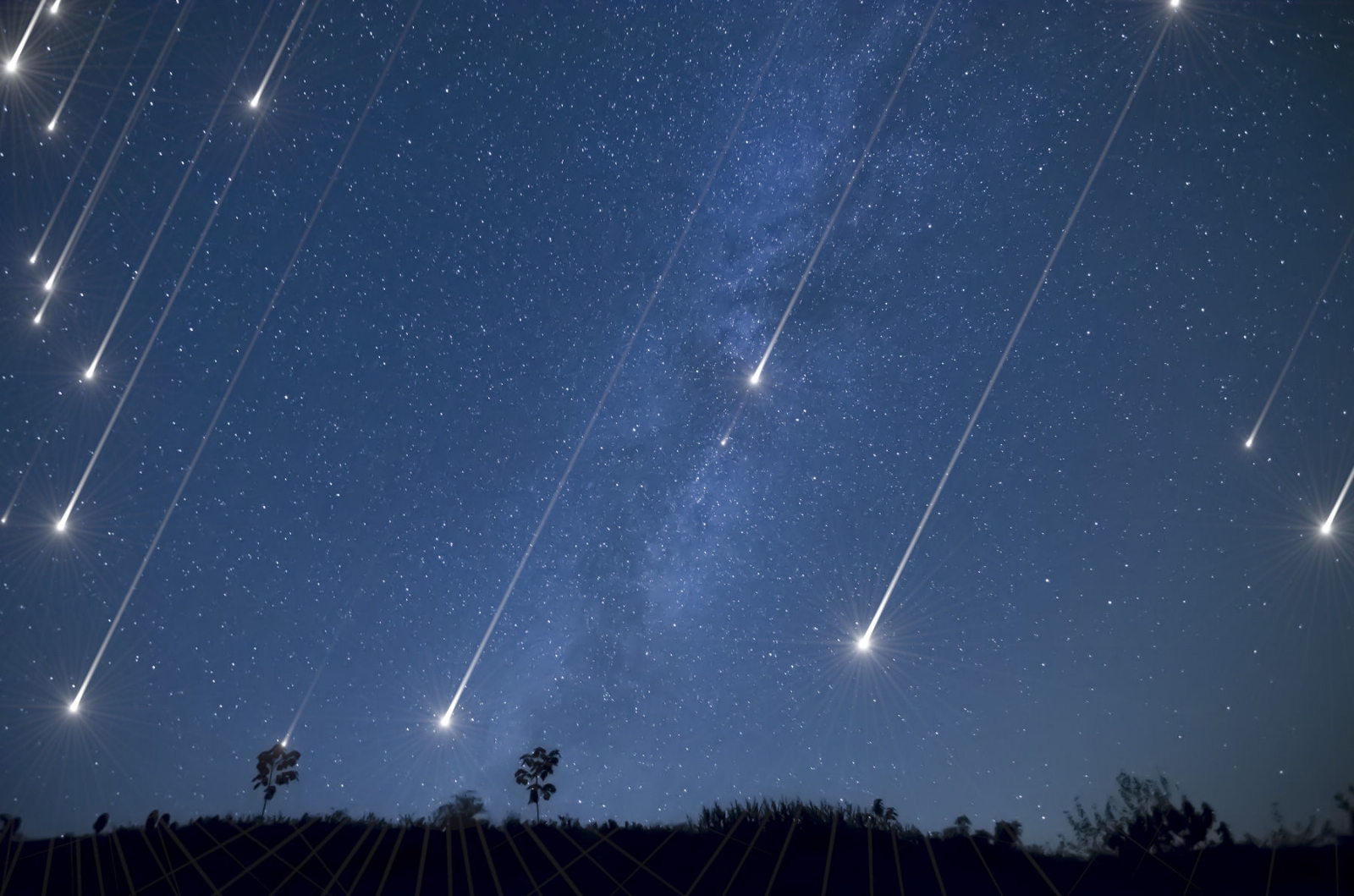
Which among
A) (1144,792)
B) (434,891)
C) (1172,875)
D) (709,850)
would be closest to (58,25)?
(434,891)

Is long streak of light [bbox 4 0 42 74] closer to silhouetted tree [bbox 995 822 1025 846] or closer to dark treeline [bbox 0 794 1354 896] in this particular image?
dark treeline [bbox 0 794 1354 896]

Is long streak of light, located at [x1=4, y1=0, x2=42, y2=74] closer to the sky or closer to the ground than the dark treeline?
closer to the sky

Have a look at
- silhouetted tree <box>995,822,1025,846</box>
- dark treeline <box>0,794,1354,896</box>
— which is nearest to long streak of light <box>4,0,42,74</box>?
dark treeline <box>0,794,1354,896</box>

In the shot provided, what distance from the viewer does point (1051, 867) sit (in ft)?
20.5

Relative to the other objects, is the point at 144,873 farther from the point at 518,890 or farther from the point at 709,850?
the point at 709,850

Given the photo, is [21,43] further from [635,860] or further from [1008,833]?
[1008,833]

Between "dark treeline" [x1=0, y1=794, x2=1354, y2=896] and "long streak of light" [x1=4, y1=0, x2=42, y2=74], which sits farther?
"long streak of light" [x1=4, y1=0, x2=42, y2=74]

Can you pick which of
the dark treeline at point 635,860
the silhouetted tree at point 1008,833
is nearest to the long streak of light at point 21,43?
the dark treeline at point 635,860

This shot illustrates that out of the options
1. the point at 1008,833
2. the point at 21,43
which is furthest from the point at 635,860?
the point at 21,43

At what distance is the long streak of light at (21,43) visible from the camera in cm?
734

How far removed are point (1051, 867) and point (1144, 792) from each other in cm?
211

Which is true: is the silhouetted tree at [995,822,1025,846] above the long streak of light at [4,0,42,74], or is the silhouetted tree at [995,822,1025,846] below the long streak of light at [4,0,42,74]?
below

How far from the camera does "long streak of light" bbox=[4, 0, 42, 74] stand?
24.1 ft

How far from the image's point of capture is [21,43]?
7.41 meters
